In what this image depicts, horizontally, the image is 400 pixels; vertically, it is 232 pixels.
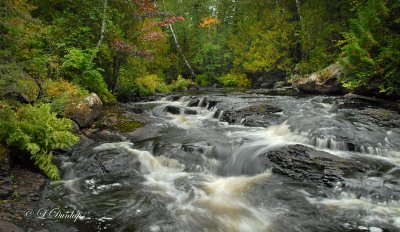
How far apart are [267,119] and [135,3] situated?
25.3 ft

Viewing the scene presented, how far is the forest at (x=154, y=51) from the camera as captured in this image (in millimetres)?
6500

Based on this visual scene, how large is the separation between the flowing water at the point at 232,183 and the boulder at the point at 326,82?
454 cm

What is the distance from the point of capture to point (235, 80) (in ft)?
86.4

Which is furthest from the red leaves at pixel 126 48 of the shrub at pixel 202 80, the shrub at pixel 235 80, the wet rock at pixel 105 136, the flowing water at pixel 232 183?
the shrub at pixel 202 80

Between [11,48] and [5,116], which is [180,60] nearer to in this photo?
[11,48]

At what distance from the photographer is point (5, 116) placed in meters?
5.59

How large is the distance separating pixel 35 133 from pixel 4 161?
0.86m

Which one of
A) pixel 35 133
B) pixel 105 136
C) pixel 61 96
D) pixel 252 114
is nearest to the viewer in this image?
pixel 35 133

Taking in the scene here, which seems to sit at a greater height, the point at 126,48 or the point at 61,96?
the point at 126,48

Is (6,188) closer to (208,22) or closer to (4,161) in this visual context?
(4,161)

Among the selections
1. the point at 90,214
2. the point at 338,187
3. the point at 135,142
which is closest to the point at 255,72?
the point at 135,142

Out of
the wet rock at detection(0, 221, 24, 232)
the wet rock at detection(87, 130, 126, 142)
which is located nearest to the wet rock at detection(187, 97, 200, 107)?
the wet rock at detection(87, 130, 126, 142)

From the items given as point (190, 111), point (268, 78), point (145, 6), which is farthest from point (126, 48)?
point (268, 78)

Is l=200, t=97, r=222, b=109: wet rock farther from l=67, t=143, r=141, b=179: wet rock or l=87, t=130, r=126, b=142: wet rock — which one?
l=67, t=143, r=141, b=179: wet rock
